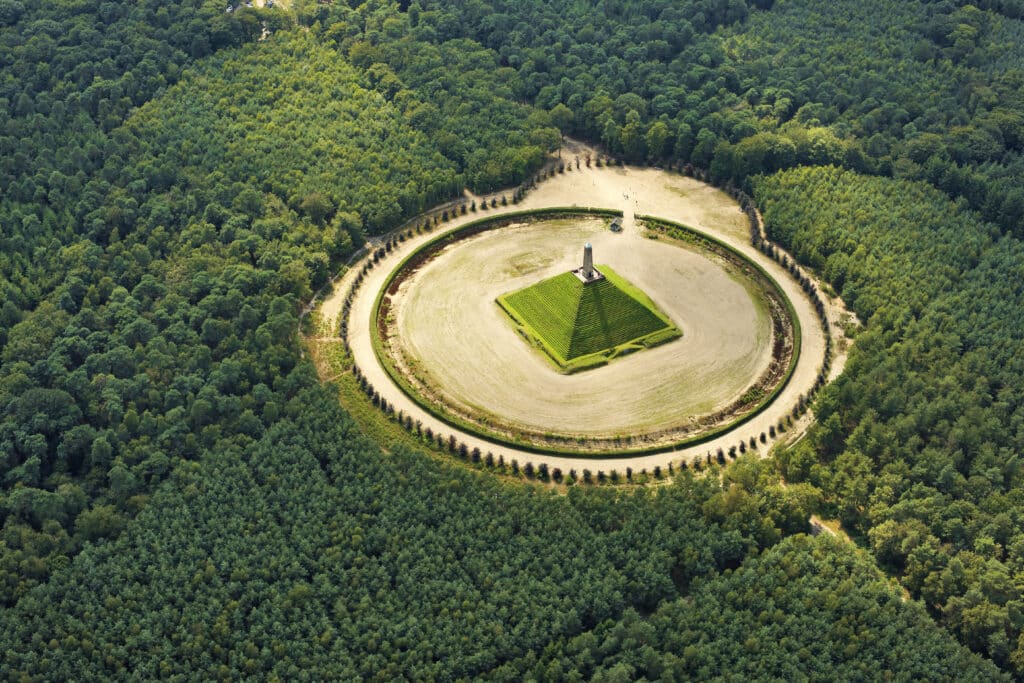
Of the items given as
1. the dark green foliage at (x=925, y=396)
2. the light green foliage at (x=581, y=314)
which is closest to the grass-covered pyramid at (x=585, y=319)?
the light green foliage at (x=581, y=314)

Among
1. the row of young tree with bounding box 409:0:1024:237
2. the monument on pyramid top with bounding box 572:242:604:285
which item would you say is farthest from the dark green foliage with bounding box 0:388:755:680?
the row of young tree with bounding box 409:0:1024:237

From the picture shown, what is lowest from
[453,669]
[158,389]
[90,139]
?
[453,669]

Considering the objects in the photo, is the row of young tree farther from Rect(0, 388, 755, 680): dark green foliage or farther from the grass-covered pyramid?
Rect(0, 388, 755, 680): dark green foliage

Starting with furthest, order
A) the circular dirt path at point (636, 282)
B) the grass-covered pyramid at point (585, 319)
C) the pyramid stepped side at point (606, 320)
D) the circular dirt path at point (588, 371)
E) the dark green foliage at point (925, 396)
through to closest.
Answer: the pyramid stepped side at point (606, 320)
the grass-covered pyramid at point (585, 319)
the circular dirt path at point (588, 371)
the circular dirt path at point (636, 282)
the dark green foliage at point (925, 396)

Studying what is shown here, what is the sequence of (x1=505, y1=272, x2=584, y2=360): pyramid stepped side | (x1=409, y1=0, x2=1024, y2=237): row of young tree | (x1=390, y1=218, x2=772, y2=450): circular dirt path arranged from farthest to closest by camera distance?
(x1=409, y1=0, x2=1024, y2=237): row of young tree, (x1=505, y1=272, x2=584, y2=360): pyramid stepped side, (x1=390, y1=218, x2=772, y2=450): circular dirt path

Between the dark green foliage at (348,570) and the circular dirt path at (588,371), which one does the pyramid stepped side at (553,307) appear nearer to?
the circular dirt path at (588,371)

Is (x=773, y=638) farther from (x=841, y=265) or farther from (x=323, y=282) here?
(x=323, y=282)

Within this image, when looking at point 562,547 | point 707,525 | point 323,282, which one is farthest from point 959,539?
point 323,282
